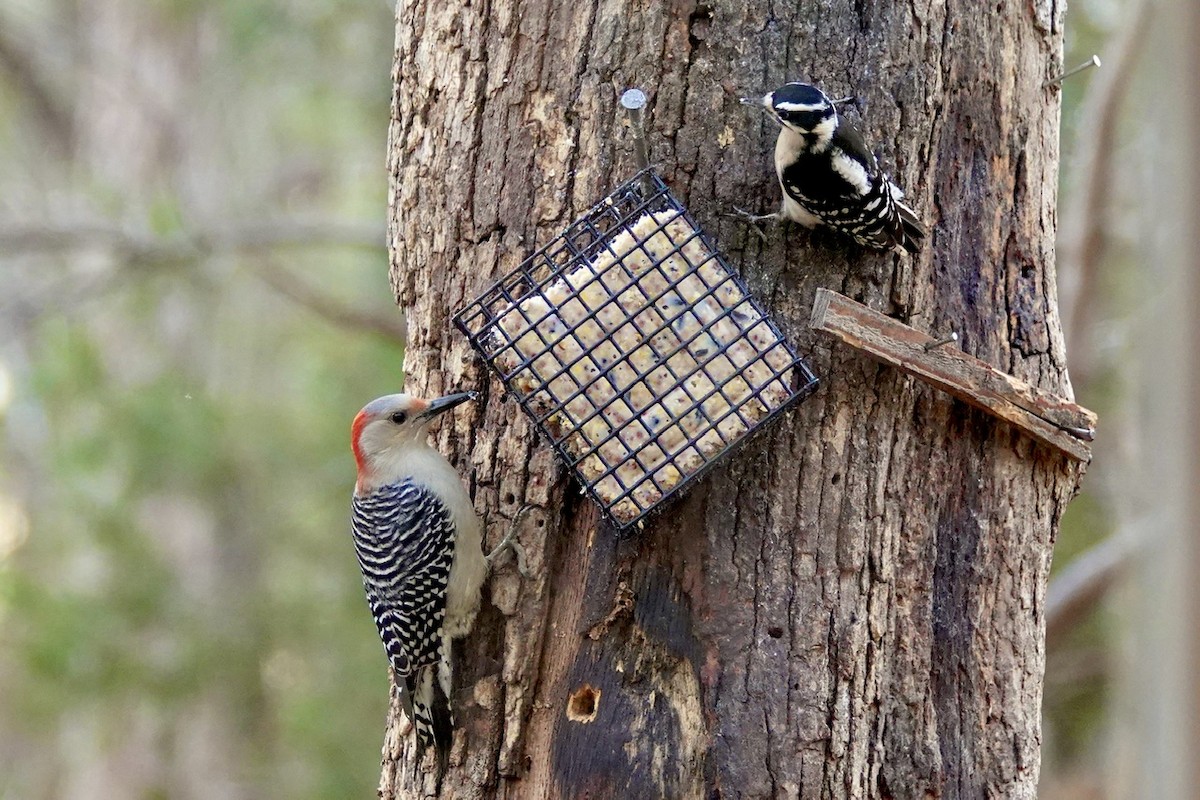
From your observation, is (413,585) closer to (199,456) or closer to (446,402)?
(446,402)

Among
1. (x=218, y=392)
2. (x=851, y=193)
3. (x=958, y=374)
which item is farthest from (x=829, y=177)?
(x=218, y=392)

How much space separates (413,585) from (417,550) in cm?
11

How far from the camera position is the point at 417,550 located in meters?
3.78

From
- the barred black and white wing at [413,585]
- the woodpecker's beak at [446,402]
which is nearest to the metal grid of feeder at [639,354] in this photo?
the woodpecker's beak at [446,402]

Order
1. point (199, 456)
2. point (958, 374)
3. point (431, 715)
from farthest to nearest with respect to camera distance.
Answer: point (199, 456) → point (431, 715) → point (958, 374)

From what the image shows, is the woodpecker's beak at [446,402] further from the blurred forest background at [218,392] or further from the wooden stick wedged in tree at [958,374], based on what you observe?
the blurred forest background at [218,392]

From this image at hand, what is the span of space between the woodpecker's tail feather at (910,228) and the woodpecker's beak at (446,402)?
1206 mm

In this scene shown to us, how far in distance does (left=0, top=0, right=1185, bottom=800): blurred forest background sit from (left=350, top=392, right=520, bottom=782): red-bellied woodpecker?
341cm

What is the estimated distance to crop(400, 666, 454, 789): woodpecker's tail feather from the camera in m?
3.28

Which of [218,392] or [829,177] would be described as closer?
[829,177]

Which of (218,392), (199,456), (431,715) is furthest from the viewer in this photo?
(218,392)

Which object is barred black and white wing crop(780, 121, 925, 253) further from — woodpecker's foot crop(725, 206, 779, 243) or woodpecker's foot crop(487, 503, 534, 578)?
woodpecker's foot crop(487, 503, 534, 578)

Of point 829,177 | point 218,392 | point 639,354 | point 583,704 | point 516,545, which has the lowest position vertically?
point 583,704

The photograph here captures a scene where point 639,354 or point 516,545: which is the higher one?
point 639,354
